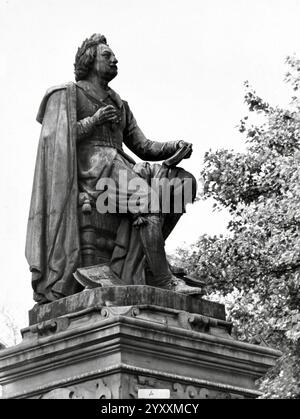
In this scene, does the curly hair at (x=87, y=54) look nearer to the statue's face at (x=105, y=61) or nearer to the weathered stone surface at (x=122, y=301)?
the statue's face at (x=105, y=61)

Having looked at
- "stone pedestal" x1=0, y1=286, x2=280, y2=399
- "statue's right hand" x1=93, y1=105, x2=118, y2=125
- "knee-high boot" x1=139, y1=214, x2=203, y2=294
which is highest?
"statue's right hand" x1=93, y1=105, x2=118, y2=125

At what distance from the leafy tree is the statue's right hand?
12636 mm

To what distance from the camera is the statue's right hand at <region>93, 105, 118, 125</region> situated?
12977 millimetres

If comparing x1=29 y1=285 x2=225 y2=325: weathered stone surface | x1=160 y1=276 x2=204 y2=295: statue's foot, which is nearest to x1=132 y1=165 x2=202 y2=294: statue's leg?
x1=160 y1=276 x2=204 y2=295: statue's foot

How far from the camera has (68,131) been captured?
12.9m

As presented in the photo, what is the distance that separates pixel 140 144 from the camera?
1373 cm

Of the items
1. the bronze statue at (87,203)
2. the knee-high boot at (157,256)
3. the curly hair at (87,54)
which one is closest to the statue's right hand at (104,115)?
the bronze statue at (87,203)

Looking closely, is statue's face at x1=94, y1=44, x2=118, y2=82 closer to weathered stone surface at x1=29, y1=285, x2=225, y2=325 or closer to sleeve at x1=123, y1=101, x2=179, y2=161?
sleeve at x1=123, y1=101, x2=179, y2=161

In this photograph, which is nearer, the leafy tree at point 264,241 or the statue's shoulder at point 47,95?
the statue's shoulder at point 47,95

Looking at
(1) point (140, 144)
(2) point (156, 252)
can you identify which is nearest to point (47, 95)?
(1) point (140, 144)

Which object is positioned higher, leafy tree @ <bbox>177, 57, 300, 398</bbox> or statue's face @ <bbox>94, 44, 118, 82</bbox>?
leafy tree @ <bbox>177, 57, 300, 398</bbox>

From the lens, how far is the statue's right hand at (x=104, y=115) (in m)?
13.0

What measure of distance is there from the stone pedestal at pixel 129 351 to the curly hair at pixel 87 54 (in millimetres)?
2569

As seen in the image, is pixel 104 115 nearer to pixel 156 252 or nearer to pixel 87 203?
pixel 87 203
